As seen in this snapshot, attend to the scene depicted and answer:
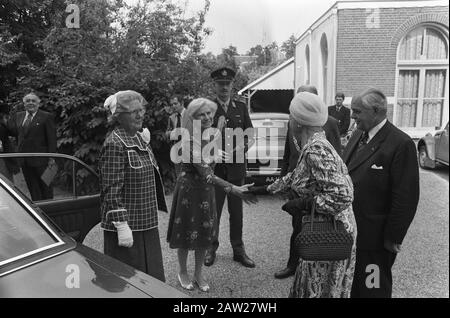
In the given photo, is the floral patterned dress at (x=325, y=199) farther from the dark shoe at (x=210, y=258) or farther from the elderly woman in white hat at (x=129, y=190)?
the dark shoe at (x=210, y=258)

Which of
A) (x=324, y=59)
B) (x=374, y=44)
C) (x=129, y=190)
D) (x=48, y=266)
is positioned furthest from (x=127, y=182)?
(x=324, y=59)

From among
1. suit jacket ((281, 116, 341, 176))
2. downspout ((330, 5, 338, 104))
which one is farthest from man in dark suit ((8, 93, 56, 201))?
downspout ((330, 5, 338, 104))

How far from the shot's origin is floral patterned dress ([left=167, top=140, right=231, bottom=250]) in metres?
3.21

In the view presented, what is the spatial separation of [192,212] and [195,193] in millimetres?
163

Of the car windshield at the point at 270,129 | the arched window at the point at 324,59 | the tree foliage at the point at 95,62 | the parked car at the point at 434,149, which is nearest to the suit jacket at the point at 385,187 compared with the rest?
the car windshield at the point at 270,129

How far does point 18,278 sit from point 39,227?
1.29 feet

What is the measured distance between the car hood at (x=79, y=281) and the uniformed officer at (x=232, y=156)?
2.13 meters

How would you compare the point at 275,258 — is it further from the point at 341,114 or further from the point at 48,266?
the point at 341,114

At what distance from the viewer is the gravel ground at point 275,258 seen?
3410 mm

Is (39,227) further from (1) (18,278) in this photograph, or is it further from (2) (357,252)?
(2) (357,252)

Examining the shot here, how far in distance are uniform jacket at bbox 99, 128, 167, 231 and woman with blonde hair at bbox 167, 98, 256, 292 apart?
1.54ft

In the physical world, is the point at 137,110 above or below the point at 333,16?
below

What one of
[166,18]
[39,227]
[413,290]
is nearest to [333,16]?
[166,18]

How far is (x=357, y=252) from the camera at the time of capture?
8.38ft
